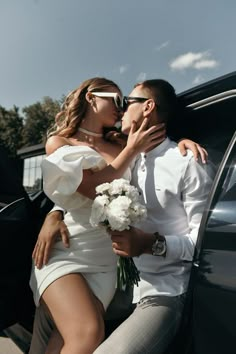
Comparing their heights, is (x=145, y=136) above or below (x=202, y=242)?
above

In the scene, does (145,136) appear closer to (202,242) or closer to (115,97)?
(115,97)

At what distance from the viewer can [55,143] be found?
7.31 feet

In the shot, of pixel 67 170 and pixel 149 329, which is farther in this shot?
pixel 67 170

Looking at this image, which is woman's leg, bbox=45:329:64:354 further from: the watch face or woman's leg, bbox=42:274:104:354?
the watch face

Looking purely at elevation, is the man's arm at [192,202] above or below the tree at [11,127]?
below

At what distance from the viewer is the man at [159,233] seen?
5.45 ft

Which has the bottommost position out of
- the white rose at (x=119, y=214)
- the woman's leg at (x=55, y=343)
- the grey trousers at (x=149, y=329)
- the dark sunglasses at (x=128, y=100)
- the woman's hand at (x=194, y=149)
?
the woman's leg at (x=55, y=343)

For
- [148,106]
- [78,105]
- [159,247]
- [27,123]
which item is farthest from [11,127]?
[159,247]

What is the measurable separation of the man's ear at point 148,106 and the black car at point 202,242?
18 cm

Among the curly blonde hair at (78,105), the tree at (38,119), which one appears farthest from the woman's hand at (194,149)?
the tree at (38,119)

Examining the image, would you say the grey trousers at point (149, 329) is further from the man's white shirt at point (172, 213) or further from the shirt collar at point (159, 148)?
the shirt collar at point (159, 148)

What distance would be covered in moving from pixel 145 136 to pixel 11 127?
5230 cm

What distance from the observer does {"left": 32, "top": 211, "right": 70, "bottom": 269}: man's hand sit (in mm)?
2010

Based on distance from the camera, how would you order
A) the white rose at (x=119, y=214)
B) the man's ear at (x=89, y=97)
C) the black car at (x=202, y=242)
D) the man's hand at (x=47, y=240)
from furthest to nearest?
1. the man's ear at (x=89, y=97)
2. the man's hand at (x=47, y=240)
3. the white rose at (x=119, y=214)
4. the black car at (x=202, y=242)
